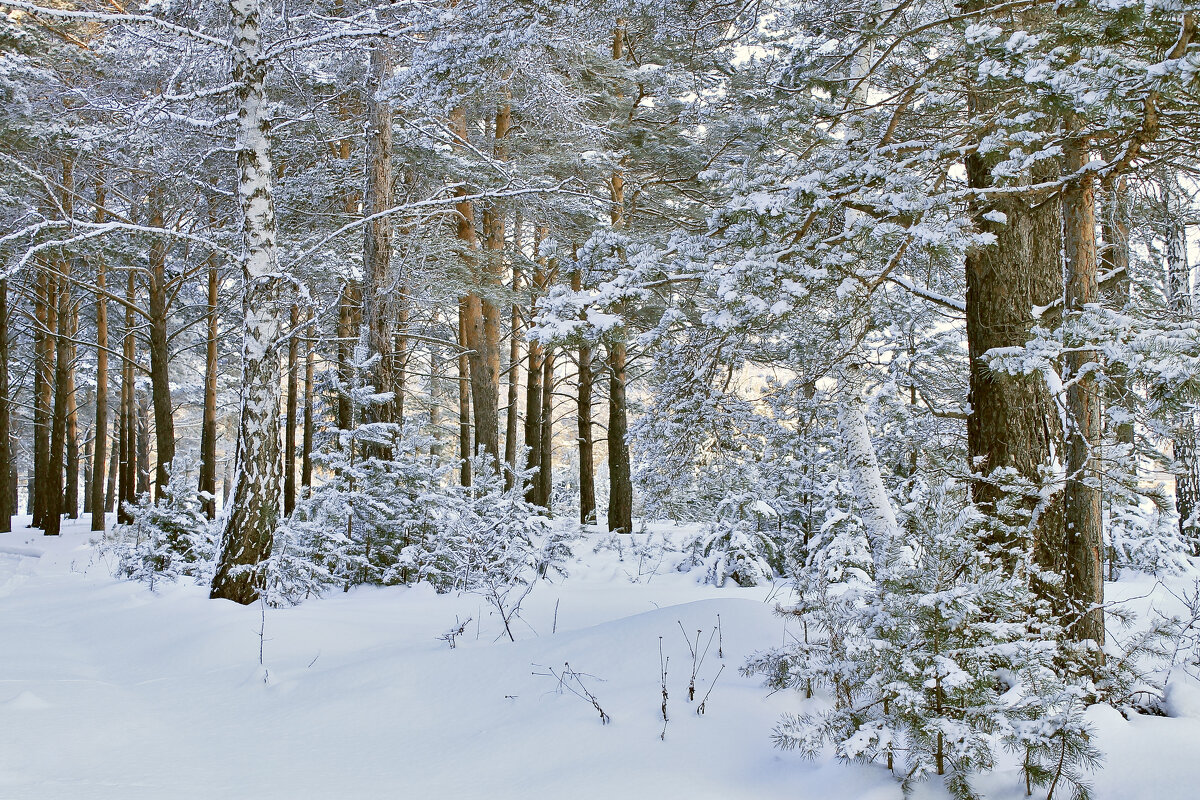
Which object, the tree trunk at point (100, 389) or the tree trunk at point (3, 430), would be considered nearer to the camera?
the tree trunk at point (3, 430)

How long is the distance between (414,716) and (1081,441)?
12.1 feet

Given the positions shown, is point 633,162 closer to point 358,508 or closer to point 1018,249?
point 358,508

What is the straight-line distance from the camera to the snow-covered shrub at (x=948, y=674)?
8.18ft

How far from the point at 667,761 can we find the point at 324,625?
3443 mm

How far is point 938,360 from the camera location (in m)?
8.31

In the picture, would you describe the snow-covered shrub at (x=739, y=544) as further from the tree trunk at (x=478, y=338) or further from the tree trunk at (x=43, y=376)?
the tree trunk at (x=43, y=376)

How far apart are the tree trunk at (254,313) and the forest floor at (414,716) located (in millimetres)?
780

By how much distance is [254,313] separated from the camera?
6.66 metres

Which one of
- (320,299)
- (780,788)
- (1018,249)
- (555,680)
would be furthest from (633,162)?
(780,788)

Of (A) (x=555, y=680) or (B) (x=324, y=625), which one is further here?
(B) (x=324, y=625)

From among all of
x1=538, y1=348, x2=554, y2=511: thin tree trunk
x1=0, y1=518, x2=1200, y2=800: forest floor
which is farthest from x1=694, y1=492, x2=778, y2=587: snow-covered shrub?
x1=538, y1=348, x2=554, y2=511: thin tree trunk

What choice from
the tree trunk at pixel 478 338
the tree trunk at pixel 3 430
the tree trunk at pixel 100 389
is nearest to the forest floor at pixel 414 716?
the tree trunk at pixel 478 338

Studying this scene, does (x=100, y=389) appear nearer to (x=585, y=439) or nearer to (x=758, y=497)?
(x=585, y=439)

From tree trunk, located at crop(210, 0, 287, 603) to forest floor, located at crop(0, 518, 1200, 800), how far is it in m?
0.78
